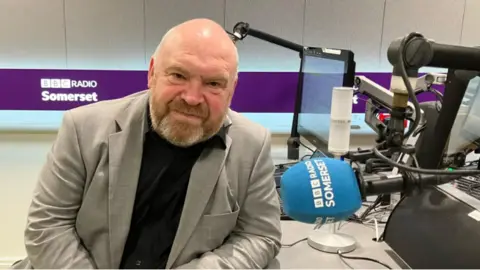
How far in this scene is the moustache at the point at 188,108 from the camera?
117 cm

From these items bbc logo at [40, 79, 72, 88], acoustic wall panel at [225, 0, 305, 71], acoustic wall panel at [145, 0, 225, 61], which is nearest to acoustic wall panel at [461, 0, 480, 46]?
acoustic wall panel at [225, 0, 305, 71]

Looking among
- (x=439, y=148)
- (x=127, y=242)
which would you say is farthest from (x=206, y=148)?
(x=439, y=148)

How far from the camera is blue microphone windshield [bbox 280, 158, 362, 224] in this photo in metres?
0.89

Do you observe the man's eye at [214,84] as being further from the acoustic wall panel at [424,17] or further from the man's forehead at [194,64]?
the acoustic wall panel at [424,17]

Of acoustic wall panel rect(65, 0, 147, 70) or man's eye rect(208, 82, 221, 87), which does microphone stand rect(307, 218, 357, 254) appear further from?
acoustic wall panel rect(65, 0, 147, 70)

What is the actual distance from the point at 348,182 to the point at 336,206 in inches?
2.4

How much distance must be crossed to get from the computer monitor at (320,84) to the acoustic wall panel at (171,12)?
745 millimetres

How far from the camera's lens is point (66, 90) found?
273cm

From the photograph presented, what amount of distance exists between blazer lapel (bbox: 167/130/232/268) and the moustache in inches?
4.4

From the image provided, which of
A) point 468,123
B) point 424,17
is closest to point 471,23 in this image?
point 424,17

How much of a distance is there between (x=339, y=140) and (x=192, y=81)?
1.75ft

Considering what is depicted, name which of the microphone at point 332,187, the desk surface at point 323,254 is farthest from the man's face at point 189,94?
the desk surface at point 323,254

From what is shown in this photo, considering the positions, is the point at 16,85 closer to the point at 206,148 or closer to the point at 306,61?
the point at 306,61

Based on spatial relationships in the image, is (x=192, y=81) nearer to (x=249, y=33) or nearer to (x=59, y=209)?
(x=59, y=209)
